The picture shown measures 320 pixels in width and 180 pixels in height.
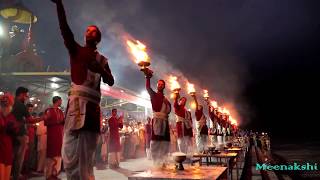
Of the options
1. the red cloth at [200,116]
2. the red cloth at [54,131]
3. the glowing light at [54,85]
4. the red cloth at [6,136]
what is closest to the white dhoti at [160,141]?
the red cloth at [54,131]

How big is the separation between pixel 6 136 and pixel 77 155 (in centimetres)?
329

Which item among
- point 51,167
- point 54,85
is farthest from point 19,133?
point 54,85

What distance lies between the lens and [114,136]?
456 inches

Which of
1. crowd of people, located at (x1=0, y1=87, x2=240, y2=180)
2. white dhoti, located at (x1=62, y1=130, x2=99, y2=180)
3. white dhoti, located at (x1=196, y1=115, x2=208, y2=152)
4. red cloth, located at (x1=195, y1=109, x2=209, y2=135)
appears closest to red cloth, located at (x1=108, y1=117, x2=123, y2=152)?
crowd of people, located at (x1=0, y1=87, x2=240, y2=180)

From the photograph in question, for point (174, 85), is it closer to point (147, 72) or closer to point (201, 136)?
point (147, 72)

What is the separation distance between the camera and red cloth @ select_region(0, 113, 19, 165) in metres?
5.69

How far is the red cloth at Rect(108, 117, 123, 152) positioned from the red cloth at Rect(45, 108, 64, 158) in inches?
157

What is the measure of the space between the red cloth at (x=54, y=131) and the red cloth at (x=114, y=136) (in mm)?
3990

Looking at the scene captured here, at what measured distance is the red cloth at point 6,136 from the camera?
569cm

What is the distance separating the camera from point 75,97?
3441mm

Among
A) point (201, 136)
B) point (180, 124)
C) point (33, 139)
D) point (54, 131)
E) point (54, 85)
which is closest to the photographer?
point (54, 131)

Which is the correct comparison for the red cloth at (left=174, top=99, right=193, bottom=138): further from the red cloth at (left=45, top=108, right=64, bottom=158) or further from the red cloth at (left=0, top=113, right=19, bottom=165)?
the red cloth at (left=0, top=113, right=19, bottom=165)

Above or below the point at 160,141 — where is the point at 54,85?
above

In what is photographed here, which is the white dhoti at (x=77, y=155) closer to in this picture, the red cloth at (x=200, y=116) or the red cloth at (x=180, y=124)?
the red cloth at (x=180, y=124)
